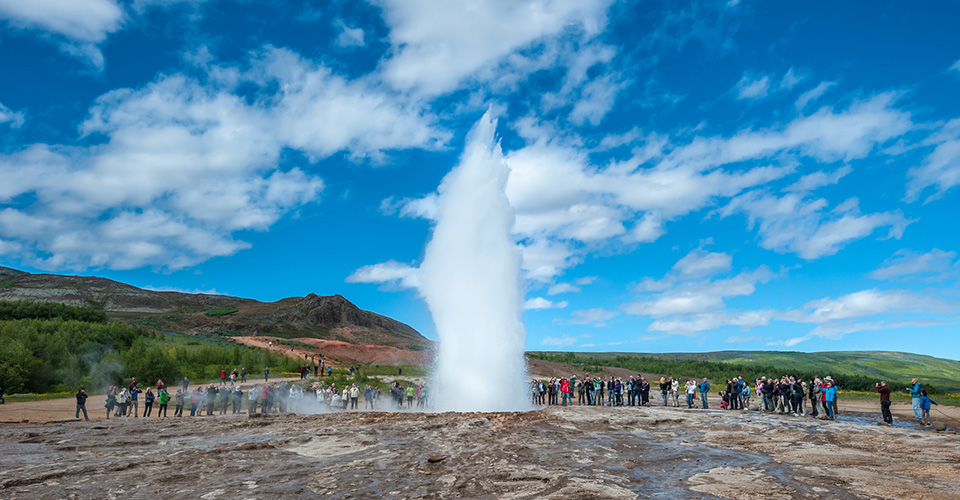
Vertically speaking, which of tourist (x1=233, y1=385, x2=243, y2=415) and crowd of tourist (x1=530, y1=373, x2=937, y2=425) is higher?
crowd of tourist (x1=530, y1=373, x2=937, y2=425)

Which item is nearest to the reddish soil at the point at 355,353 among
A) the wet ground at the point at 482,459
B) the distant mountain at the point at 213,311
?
the distant mountain at the point at 213,311

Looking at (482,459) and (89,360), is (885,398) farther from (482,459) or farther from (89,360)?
(89,360)

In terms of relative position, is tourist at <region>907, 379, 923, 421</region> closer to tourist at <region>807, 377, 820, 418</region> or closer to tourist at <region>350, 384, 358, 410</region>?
tourist at <region>807, 377, 820, 418</region>

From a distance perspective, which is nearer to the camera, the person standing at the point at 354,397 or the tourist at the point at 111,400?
the tourist at the point at 111,400

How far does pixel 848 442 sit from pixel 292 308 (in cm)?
12741

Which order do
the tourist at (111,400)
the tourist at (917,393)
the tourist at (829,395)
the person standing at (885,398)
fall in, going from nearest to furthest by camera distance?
the tourist at (917,393) < the person standing at (885,398) < the tourist at (829,395) < the tourist at (111,400)

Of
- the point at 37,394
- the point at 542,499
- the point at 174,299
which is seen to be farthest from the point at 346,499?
the point at 174,299

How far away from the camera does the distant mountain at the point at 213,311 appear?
370 feet

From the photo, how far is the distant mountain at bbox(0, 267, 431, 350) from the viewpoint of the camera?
113 m

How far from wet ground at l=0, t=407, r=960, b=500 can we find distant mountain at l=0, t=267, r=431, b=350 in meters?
85.5

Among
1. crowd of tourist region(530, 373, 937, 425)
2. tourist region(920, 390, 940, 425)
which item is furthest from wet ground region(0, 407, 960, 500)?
tourist region(920, 390, 940, 425)

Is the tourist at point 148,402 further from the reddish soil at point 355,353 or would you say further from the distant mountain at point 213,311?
the distant mountain at point 213,311

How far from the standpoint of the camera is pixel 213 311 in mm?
129500

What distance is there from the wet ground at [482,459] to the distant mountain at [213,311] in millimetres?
85494
